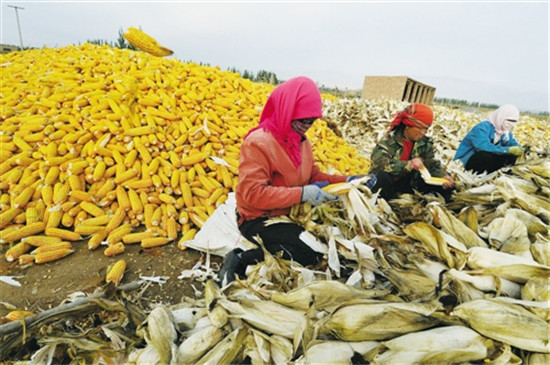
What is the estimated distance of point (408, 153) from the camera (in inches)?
Answer: 127

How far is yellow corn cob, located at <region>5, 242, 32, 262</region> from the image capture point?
2.64 metres

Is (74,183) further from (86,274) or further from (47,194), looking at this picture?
(86,274)

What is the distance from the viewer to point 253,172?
6.82ft

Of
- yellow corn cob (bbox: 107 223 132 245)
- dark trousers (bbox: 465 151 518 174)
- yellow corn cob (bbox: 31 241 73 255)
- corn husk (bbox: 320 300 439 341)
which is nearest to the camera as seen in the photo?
corn husk (bbox: 320 300 439 341)

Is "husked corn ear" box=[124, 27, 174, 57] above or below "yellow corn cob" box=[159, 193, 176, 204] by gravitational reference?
above

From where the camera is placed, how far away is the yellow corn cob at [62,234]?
291 centimetres

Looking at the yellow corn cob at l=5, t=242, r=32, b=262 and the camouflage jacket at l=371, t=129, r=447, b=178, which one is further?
the camouflage jacket at l=371, t=129, r=447, b=178

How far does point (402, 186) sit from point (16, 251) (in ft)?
12.7

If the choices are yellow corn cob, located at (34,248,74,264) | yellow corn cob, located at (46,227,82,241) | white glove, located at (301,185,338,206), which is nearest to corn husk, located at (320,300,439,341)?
white glove, located at (301,185,338,206)

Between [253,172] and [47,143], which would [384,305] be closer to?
[253,172]

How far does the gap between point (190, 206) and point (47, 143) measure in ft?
6.29

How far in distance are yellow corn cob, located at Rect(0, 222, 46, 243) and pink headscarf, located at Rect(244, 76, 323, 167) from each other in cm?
262

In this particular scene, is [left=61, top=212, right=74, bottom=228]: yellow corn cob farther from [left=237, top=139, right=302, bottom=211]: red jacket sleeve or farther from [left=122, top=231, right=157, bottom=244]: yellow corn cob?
[left=237, top=139, right=302, bottom=211]: red jacket sleeve

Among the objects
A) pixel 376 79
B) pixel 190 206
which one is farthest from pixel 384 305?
pixel 376 79
